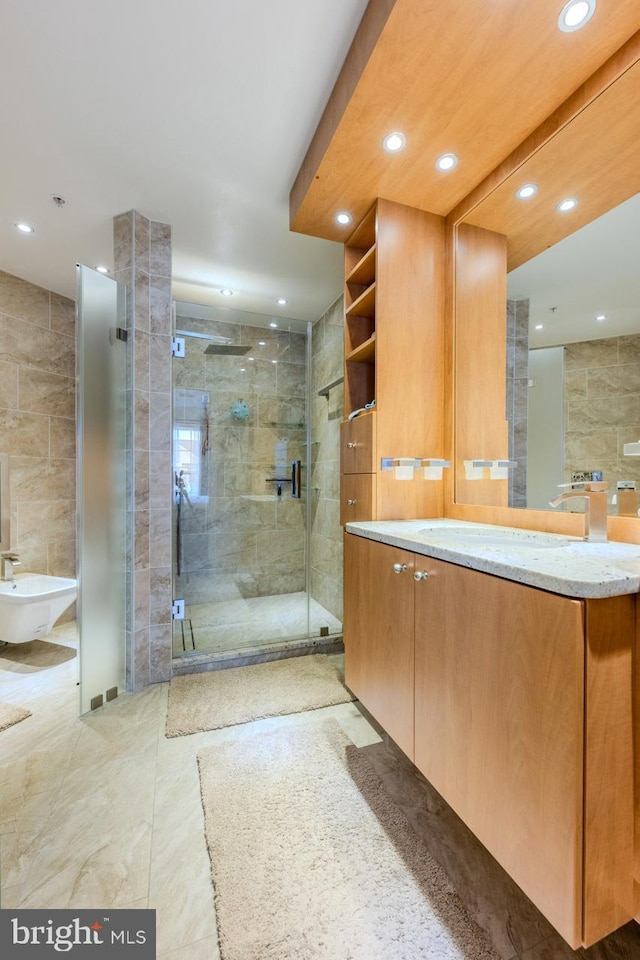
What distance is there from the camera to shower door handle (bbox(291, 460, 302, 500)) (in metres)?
3.18

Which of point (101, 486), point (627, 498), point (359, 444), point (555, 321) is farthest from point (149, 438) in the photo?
point (627, 498)

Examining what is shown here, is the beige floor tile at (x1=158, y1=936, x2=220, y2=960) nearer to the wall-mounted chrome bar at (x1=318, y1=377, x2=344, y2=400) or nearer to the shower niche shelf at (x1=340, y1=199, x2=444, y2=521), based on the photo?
the shower niche shelf at (x1=340, y1=199, x2=444, y2=521)

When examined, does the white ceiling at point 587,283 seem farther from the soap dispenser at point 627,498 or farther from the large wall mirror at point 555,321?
the soap dispenser at point 627,498

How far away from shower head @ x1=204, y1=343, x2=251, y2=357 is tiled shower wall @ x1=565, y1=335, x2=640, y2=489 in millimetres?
2362

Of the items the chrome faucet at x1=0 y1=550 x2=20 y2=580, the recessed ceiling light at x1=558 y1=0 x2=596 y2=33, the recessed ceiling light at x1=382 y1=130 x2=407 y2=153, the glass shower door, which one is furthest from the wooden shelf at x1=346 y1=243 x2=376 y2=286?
the chrome faucet at x1=0 y1=550 x2=20 y2=580

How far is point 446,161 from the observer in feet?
4.98

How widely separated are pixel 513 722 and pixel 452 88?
179 centimetres

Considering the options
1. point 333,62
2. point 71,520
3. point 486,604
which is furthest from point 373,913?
point 71,520

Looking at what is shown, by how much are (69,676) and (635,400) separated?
292 cm

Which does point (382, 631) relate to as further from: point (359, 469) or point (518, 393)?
point (518, 393)

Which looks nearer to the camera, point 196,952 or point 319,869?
point 196,952

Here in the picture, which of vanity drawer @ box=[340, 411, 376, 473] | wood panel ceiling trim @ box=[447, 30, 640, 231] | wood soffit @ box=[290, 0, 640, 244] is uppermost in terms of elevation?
wood soffit @ box=[290, 0, 640, 244]

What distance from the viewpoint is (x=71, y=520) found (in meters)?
3.11

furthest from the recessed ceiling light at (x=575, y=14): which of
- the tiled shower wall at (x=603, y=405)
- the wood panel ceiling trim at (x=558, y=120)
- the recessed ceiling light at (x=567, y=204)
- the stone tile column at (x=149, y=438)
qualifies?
the stone tile column at (x=149, y=438)
